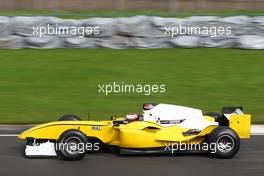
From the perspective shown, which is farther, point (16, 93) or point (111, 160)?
point (16, 93)

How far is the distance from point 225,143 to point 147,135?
109 cm

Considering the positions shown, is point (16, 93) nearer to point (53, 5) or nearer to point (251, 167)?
point (251, 167)

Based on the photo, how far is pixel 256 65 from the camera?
16.8 metres

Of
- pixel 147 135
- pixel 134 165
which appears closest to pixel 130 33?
pixel 147 135

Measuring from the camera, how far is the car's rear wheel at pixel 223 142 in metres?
8.66

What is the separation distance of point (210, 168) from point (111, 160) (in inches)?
54.6

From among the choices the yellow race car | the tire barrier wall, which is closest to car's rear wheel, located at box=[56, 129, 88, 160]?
the yellow race car

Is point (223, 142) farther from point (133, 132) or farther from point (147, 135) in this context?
point (133, 132)

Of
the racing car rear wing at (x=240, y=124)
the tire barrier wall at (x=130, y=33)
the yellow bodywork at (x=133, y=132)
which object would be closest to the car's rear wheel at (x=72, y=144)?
the yellow bodywork at (x=133, y=132)

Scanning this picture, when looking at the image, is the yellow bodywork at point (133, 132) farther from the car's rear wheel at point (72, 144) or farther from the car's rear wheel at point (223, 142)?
the car's rear wheel at point (72, 144)

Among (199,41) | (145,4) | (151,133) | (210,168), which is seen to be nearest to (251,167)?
(210,168)

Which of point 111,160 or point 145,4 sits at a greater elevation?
→ point 145,4

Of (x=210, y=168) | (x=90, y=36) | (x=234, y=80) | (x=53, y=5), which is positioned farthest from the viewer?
(x=53, y=5)

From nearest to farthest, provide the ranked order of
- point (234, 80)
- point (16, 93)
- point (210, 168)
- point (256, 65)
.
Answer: point (210, 168), point (16, 93), point (234, 80), point (256, 65)
